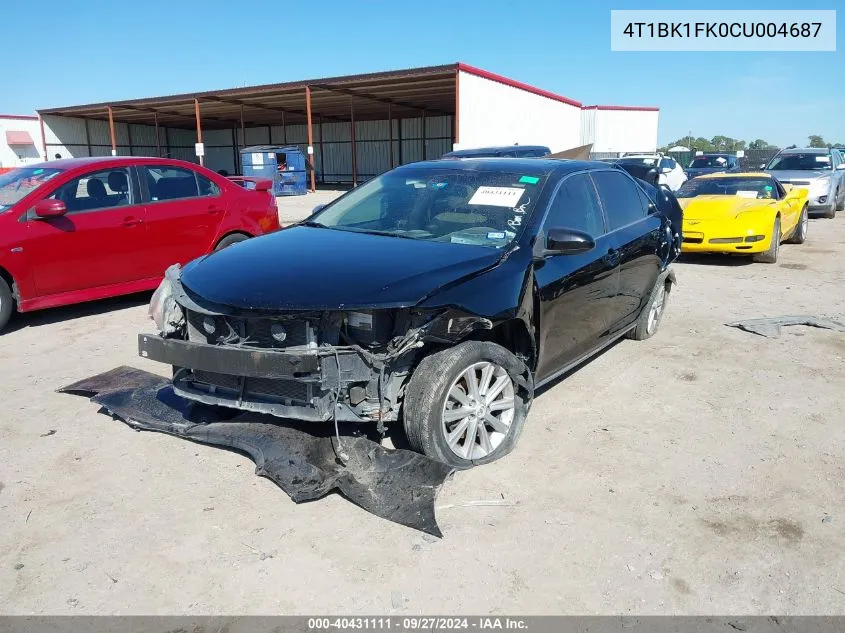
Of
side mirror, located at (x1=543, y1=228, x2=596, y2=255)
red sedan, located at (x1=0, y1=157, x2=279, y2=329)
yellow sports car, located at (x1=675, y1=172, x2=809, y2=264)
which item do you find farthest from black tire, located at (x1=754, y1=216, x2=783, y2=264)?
red sedan, located at (x1=0, y1=157, x2=279, y2=329)

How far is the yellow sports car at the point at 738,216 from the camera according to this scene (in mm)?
9969

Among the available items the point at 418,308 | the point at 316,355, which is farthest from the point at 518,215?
the point at 316,355

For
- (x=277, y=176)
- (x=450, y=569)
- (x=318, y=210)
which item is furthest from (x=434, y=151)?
(x=450, y=569)

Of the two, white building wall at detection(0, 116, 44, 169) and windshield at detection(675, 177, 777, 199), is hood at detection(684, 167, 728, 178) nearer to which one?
windshield at detection(675, 177, 777, 199)

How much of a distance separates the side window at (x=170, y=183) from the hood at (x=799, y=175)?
1380cm

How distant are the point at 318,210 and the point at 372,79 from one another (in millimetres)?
19651

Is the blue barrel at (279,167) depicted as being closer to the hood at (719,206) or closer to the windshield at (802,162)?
the windshield at (802,162)

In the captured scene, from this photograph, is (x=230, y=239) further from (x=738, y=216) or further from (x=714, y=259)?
(x=714, y=259)

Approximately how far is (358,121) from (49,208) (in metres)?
34.0

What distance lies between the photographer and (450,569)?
280 cm

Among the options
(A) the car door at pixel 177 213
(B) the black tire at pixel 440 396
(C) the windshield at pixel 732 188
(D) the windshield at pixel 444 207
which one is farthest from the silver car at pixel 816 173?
(B) the black tire at pixel 440 396

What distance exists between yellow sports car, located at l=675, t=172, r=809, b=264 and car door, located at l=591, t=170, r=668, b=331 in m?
4.73

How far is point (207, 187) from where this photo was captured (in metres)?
7.78

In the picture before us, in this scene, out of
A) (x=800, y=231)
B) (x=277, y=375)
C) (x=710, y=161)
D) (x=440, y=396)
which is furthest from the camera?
(x=710, y=161)
